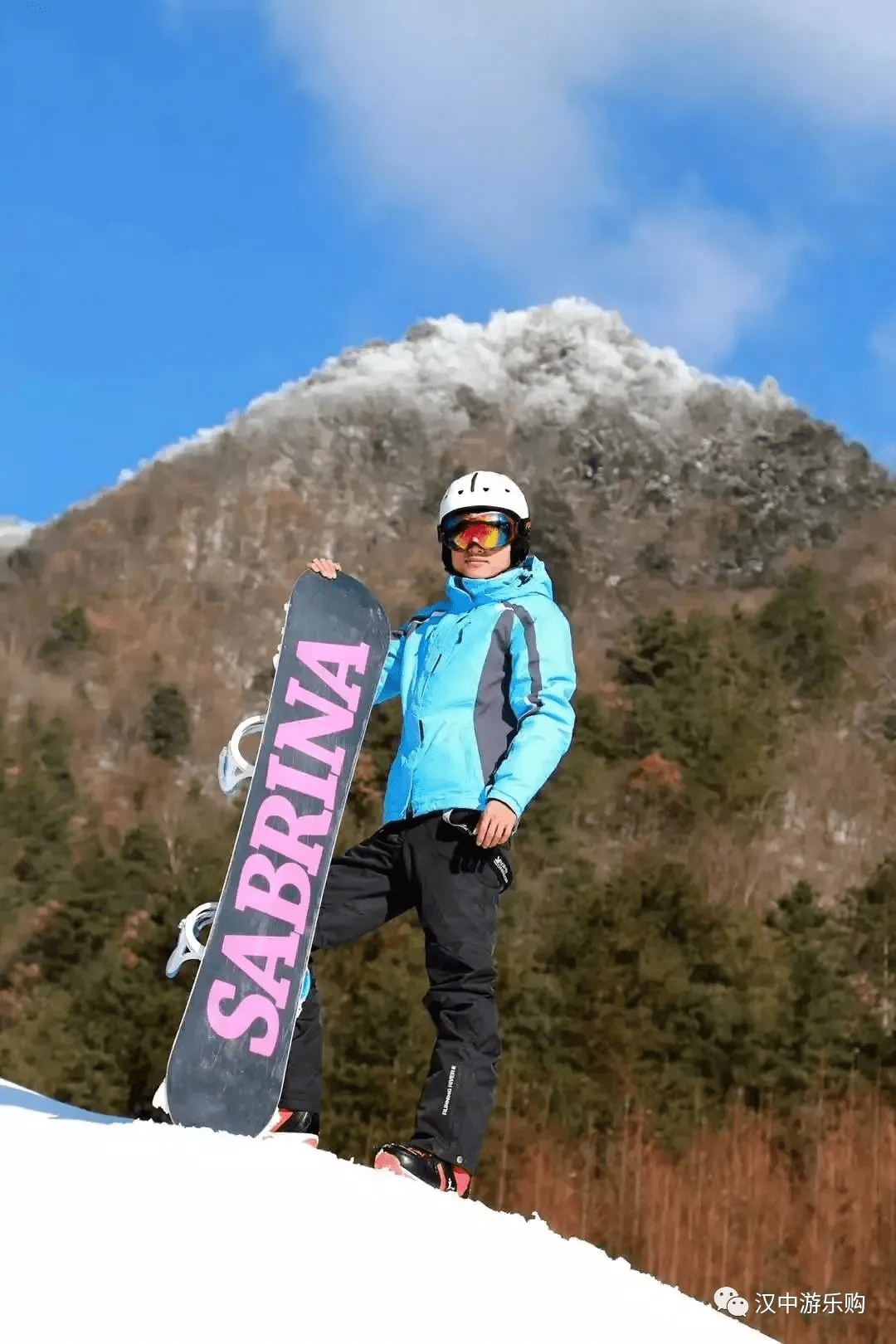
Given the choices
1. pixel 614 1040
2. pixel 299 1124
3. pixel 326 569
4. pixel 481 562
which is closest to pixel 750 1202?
pixel 614 1040

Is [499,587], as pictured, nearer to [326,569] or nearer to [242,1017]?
[326,569]

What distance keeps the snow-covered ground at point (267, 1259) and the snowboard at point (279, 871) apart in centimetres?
39

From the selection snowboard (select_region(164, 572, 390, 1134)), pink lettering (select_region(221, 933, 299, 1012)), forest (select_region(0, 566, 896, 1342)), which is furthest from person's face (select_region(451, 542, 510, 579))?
forest (select_region(0, 566, 896, 1342))

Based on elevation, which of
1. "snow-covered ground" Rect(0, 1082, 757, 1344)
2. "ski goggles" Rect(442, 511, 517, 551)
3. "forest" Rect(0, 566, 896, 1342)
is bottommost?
"snow-covered ground" Rect(0, 1082, 757, 1344)

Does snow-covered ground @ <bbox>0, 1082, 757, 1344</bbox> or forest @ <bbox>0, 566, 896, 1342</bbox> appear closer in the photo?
snow-covered ground @ <bbox>0, 1082, 757, 1344</bbox>

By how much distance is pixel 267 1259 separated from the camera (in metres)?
2.17

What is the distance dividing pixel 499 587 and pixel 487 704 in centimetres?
34

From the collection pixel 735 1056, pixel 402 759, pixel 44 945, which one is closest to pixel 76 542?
pixel 44 945

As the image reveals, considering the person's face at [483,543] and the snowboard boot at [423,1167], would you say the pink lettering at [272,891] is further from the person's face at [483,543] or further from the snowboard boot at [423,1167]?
the person's face at [483,543]

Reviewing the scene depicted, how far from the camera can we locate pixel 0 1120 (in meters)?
2.93

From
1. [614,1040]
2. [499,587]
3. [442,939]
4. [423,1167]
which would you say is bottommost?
[423,1167]

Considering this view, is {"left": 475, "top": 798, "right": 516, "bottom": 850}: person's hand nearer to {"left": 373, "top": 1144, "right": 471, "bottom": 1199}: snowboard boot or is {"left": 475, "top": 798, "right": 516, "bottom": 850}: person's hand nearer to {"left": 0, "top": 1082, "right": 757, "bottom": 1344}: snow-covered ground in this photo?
{"left": 373, "top": 1144, "right": 471, "bottom": 1199}: snowboard boot

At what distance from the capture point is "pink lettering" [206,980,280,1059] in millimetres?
3357

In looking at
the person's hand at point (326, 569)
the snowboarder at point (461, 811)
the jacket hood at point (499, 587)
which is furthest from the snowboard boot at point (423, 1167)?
the person's hand at point (326, 569)
